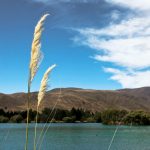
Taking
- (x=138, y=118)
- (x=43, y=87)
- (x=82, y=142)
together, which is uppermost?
(x=138, y=118)

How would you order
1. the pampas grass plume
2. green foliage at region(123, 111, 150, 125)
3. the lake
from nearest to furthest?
the pampas grass plume < the lake < green foliage at region(123, 111, 150, 125)

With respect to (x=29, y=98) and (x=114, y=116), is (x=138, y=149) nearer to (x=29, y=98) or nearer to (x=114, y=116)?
(x=29, y=98)

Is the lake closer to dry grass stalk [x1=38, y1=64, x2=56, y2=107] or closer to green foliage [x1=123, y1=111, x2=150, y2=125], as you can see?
dry grass stalk [x1=38, y1=64, x2=56, y2=107]

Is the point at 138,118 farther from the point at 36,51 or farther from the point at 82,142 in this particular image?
the point at 36,51

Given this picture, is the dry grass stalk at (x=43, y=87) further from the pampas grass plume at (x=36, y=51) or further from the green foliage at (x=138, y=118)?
the green foliage at (x=138, y=118)

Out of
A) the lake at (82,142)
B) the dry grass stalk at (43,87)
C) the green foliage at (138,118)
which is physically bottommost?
the lake at (82,142)

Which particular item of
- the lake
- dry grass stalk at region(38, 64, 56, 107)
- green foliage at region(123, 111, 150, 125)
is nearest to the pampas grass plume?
dry grass stalk at region(38, 64, 56, 107)

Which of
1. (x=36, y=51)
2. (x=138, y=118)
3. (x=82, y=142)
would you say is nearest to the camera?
(x=36, y=51)

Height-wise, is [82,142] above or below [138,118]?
below

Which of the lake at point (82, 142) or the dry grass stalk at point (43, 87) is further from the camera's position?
the lake at point (82, 142)

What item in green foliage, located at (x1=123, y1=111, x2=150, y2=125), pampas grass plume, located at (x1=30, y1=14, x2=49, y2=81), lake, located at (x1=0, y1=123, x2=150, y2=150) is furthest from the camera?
green foliage, located at (x1=123, y1=111, x2=150, y2=125)

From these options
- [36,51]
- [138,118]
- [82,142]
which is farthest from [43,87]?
[138,118]

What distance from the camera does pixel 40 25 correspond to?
15.1ft

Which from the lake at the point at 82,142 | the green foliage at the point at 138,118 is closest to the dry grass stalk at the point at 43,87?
the lake at the point at 82,142
